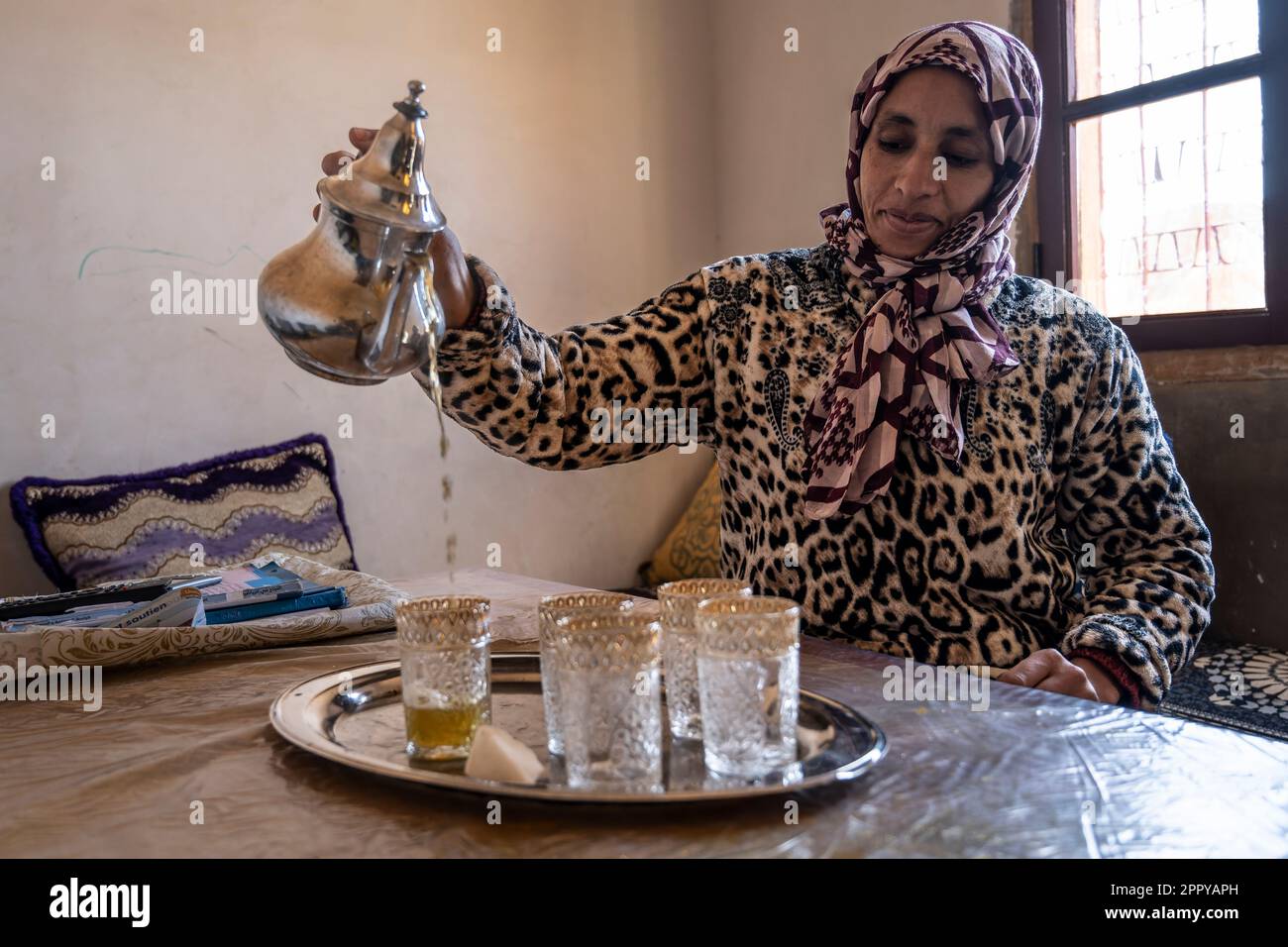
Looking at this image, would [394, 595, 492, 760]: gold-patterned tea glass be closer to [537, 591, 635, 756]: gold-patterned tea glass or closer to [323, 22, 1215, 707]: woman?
[537, 591, 635, 756]: gold-patterned tea glass

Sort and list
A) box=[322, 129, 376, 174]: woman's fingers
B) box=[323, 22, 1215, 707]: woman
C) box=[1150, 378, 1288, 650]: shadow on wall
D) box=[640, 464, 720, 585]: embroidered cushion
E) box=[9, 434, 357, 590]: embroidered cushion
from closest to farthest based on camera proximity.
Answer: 1. box=[322, 129, 376, 174]: woman's fingers
2. box=[323, 22, 1215, 707]: woman
3. box=[1150, 378, 1288, 650]: shadow on wall
4. box=[9, 434, 357, 590]: embroidered cushion
5. box=[640, 464, 720, 585]: embroidered cushion

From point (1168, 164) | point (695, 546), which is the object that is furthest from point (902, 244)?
point (695, 546)

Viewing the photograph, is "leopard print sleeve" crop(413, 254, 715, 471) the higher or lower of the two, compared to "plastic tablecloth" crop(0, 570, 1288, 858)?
higher

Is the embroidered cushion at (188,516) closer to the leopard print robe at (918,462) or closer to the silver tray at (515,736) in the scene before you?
the leopard print robe at (918,462)

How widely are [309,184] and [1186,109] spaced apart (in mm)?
1910

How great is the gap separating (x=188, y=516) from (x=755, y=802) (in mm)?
1798

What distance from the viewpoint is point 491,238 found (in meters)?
2.74

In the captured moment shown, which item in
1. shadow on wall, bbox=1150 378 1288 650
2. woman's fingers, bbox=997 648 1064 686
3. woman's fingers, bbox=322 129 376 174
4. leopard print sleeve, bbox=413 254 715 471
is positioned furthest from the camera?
shadow on wall, bbox=1150 378 1288 650

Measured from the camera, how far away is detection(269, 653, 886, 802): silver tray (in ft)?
1.94

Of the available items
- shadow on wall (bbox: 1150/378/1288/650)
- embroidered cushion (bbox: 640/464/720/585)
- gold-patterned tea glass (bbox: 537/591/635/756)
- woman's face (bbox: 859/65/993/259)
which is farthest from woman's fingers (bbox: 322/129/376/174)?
embroidered cushion (bbox: 640/464/720/585)

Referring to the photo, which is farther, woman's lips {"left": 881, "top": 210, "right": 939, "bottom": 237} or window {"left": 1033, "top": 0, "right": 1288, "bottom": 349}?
window {"left": 1033, "top": 0, "right": 1288, "bottom": 349}

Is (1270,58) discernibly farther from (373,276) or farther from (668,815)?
(668,815)

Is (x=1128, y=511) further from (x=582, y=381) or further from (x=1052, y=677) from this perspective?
(x=582, y=381)
